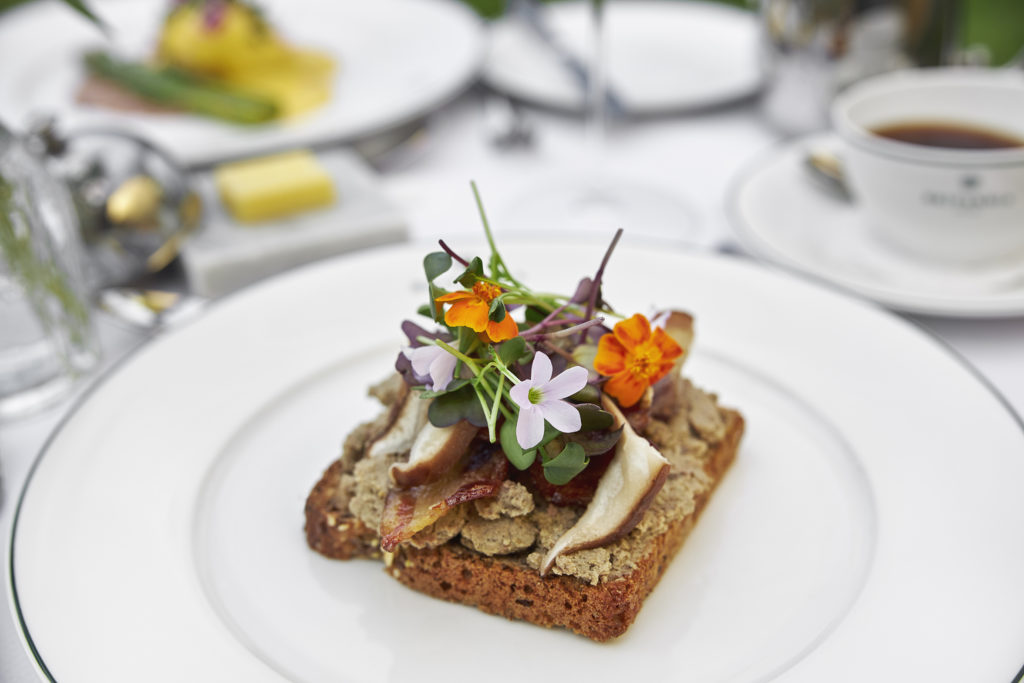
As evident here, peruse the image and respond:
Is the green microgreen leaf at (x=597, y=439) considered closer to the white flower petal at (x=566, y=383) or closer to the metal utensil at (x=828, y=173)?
the white flower petal at (x=566, y=383)

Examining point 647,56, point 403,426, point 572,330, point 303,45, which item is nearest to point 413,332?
point 403,426

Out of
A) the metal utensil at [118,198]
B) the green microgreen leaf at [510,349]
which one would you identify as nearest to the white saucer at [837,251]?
the green microgreen leaf at [510,349]

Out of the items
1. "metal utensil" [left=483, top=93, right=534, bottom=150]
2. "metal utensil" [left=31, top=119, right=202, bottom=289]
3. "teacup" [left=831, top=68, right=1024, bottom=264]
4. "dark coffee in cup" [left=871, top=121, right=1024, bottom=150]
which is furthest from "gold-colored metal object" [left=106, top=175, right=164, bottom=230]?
"dark coffee in cup" [left=871, top=121, right=1024, bottom=150]

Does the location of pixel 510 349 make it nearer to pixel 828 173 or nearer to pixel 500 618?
pixel 500 618

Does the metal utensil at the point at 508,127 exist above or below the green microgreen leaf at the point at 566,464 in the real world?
below

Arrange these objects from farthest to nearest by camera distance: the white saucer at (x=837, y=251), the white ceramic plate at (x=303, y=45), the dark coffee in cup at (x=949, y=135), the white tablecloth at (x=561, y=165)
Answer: the white ceramic plate at (x=303, y=45) < the dark coffee in cup at (x=949, y=135) < the white tablecloth at (x=561, y=165) < the white saucer at (x=837, y=251)
